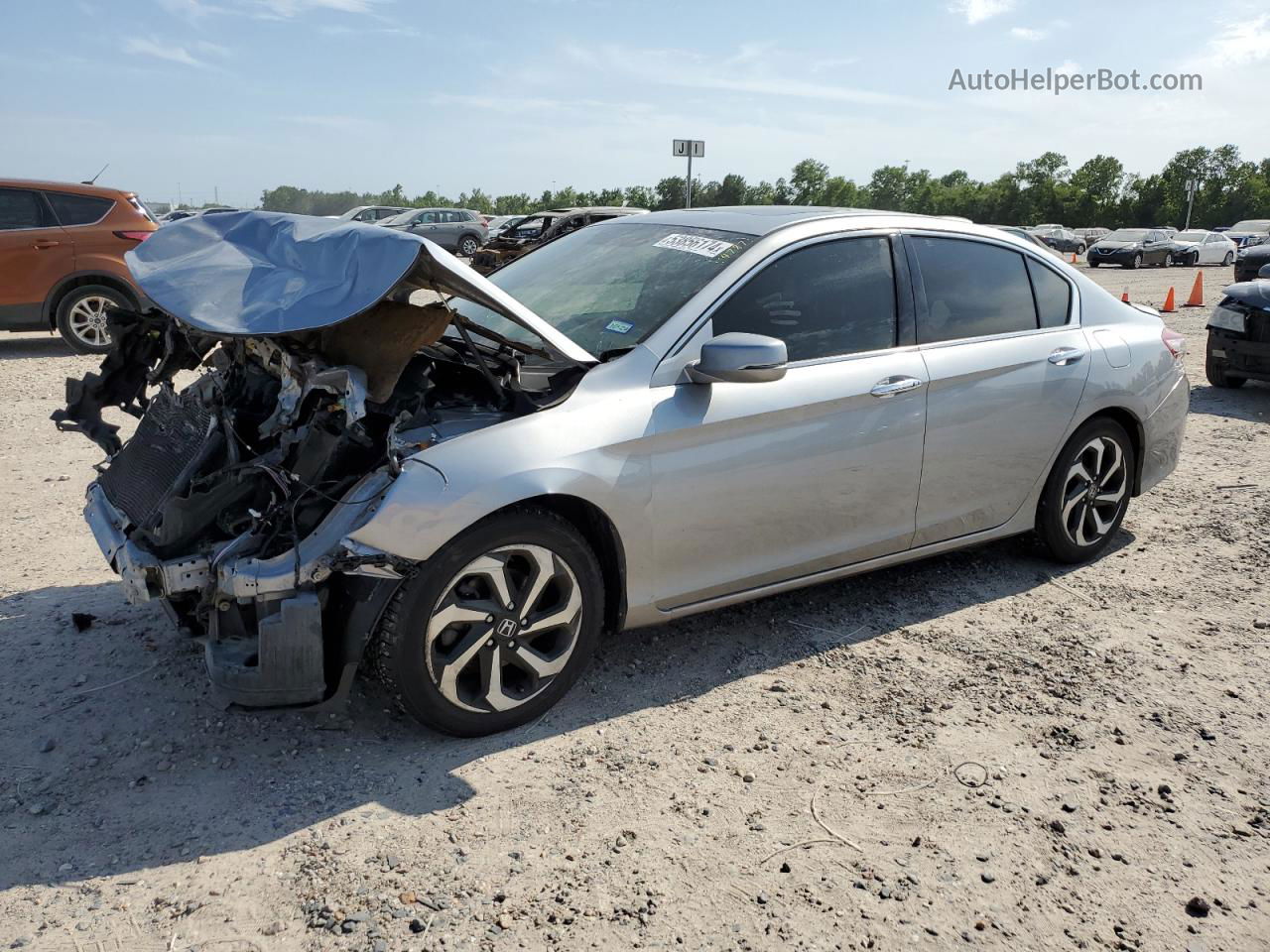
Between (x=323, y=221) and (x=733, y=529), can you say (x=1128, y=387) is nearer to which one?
(x=733, y=529)

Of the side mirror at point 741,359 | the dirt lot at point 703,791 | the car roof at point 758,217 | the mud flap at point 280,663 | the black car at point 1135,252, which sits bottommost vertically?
the dirt lot at point 703,791

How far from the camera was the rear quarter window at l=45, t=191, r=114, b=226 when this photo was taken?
10.5 m

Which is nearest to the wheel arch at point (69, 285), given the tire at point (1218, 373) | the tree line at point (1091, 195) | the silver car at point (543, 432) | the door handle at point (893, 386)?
the silver car at point (543, 432)

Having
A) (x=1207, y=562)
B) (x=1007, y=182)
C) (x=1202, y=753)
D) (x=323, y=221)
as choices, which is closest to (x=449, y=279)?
(x=323, y=221)

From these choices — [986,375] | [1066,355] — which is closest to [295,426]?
[986,375]

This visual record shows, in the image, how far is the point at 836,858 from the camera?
2.82 meters

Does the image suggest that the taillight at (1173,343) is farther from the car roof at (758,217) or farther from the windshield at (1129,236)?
the windshield at (1129,236)

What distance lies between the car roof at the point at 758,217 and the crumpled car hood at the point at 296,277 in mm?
1030

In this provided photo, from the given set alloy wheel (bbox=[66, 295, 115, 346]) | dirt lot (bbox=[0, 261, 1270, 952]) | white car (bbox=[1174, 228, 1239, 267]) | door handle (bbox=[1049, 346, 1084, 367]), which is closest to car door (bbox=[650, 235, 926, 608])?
dirt lot (bbox=[0, 261, 1270, 952])

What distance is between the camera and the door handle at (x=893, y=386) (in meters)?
3.97

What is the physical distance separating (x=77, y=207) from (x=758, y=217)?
9213mm

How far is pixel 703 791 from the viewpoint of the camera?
312 centimetres

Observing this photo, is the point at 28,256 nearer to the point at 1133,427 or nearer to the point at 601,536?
the point at 601,536

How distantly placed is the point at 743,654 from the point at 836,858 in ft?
4.22
